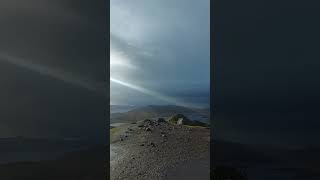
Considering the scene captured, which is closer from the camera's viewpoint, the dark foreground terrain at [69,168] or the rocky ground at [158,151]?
the dark foreground terrain at [69,168]

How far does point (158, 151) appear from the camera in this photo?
4723 millimetres

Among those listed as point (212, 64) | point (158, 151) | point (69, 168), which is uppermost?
point (212, 64)

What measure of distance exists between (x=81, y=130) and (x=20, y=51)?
80 cm

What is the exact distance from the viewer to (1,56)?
104 inches

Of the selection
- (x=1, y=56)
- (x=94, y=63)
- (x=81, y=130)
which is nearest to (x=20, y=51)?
(x=1, y=56)

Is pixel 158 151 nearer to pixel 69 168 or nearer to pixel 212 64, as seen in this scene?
pixel 69 168

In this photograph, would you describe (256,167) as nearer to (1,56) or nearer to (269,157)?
(269,157)

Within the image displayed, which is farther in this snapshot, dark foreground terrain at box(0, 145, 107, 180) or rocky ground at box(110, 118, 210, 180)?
rocky ground at box(110, 118, 210, 180)

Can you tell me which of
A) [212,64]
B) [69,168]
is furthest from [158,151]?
[212,64]

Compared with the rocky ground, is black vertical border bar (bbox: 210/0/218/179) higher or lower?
higher

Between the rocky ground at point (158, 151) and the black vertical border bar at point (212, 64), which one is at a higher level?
the black vertical border bar at point (212, 64)

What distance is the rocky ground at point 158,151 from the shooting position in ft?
13.4

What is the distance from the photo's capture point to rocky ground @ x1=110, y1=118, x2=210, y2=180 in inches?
161

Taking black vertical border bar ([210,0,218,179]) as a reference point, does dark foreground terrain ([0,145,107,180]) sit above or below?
below
